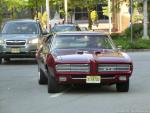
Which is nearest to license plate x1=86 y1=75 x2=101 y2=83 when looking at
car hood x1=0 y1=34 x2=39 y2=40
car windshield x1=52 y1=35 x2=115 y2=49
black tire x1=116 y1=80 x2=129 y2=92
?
→ black tire x1=116 y1=80 x2=129 y2=92

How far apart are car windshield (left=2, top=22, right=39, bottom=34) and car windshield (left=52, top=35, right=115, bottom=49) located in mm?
8719

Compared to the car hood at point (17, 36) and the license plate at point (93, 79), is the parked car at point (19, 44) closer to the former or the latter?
the car hood at point (17, 36)

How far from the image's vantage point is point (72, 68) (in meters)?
13.2

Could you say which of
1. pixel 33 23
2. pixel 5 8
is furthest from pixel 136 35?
pixel 5 8

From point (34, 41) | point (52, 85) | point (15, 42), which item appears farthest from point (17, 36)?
point (52, 85)

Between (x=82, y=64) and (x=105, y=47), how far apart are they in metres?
1.55

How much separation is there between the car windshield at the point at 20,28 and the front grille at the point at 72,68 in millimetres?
10139

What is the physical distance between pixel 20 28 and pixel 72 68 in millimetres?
10444

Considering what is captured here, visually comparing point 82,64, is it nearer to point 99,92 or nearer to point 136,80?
point 99,92

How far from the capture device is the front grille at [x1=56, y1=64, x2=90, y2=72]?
13.2 m

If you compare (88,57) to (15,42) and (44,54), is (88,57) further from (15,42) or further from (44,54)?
(15,42)

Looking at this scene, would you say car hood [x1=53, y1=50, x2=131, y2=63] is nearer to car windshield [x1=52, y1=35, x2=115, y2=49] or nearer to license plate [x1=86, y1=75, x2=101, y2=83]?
license plate [x1=86, y1=75, x2=101, y2=83]

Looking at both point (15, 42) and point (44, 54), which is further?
point (15, 42)

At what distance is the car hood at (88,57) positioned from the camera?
43.6 ft
